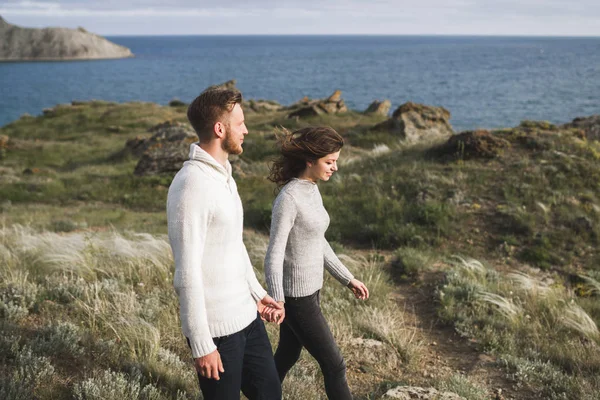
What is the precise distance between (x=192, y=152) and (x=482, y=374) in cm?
412

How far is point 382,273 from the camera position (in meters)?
7.95

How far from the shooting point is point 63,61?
15850 centimetres

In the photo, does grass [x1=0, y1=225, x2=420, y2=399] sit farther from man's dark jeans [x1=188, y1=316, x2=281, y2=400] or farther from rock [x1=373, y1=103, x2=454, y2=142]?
rock [x1=373, y1=103, x2=454, y2=142]

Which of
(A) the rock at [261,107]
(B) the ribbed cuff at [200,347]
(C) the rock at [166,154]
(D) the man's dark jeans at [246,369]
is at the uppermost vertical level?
(B) the ribbed cuff at [200,347]

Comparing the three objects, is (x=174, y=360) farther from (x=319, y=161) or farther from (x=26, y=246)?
(x=26, y=246)

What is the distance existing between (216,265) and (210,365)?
508 mm

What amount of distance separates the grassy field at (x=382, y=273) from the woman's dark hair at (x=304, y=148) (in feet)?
6.23

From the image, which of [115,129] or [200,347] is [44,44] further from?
[200,347]

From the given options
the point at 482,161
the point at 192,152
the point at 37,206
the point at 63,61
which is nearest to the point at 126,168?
the point at 37,206

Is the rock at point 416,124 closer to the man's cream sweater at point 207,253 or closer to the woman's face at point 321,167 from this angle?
the woman's face at point 321,167

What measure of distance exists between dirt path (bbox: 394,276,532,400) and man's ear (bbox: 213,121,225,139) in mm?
3412

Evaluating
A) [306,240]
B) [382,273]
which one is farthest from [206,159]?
[382,273]

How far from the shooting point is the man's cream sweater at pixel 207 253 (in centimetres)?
252

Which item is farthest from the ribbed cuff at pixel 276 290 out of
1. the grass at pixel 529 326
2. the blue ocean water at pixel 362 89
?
the blue ocean water at pixel 362 89
